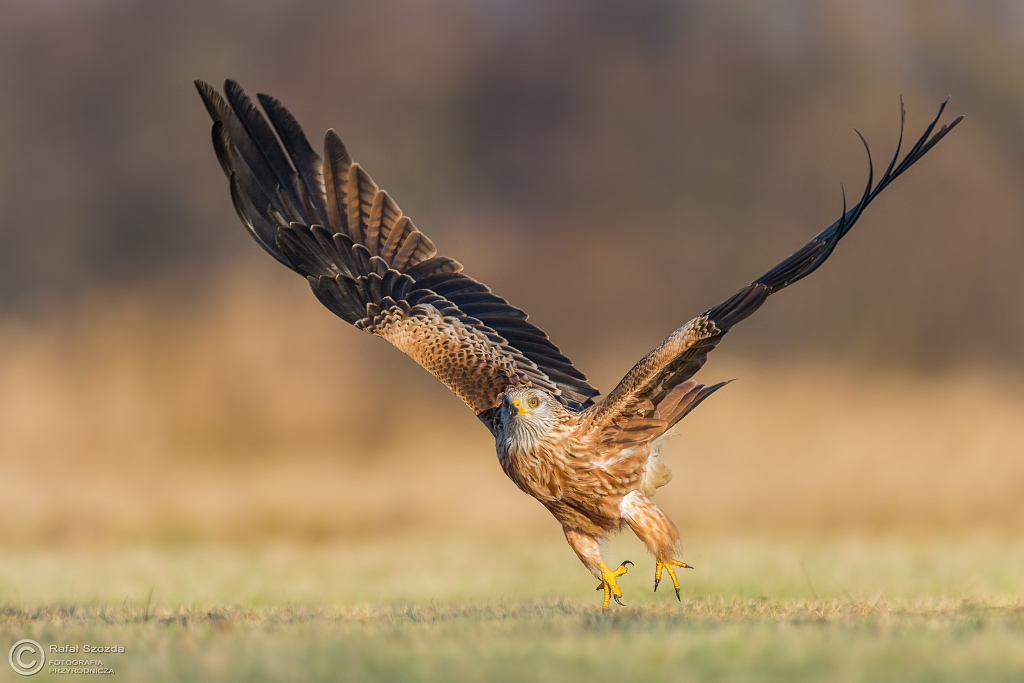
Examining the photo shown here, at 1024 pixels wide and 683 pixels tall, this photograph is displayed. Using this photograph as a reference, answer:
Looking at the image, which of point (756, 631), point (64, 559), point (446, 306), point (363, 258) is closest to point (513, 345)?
Result: point (446, 306)

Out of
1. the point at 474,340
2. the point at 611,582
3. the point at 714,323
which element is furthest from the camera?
the point at 474,340

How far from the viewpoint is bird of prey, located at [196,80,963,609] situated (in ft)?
22.3

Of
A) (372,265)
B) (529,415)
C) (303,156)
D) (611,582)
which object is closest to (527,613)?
(611,582)

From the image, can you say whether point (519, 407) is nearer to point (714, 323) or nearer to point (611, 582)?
point (611, 582)

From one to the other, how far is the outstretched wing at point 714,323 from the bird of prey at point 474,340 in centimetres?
2

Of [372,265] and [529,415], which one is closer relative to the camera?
[529,415]

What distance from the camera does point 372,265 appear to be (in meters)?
8.16

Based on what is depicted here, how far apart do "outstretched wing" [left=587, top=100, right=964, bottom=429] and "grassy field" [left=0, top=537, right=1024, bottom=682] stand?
3.99 ft

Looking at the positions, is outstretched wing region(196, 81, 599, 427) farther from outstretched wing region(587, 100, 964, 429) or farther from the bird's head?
outstretched wing region(587, 100, 964, 429)

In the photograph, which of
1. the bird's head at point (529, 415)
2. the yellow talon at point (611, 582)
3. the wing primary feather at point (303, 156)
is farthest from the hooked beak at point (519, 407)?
the wing primary feather at point (303, 156)

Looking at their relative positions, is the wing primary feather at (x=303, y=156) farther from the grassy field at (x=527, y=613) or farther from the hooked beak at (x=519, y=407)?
the grassy field at (x=527, y=613)

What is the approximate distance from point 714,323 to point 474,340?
2.37m

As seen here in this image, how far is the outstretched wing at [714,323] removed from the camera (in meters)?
5.98

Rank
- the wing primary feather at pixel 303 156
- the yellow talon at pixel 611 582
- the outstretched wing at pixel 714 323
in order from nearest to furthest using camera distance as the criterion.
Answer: the outstretched wing at pixel 714 323 → the yellow talon at pixel 611 582 → the wing primary feather at pixel 303 156
